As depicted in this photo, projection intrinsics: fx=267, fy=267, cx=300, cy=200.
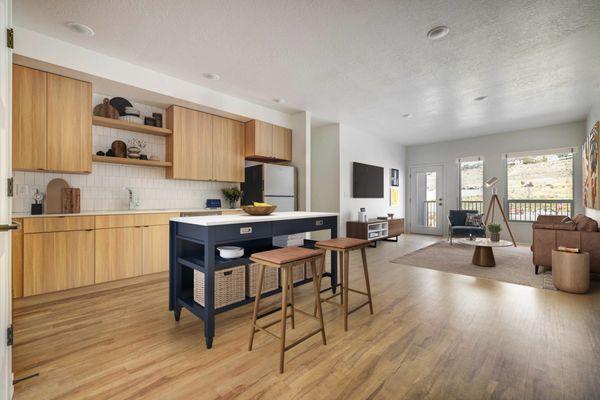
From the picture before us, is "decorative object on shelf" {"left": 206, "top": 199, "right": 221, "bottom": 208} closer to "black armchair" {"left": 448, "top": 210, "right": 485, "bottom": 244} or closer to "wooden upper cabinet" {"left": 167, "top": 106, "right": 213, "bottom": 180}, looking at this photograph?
"wooden upper cabinet" {"left": 167, "top": 106, "right": 213, "bottom": 180}

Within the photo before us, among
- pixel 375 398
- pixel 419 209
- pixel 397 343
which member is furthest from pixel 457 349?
pixel 419 209

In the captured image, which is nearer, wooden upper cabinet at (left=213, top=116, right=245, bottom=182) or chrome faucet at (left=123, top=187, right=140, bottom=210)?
chrome faucet at (left=123, top=187, right=140, bottom=210)

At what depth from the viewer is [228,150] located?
4.48 meters

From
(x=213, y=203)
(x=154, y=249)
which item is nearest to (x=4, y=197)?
(x=154, y=249)

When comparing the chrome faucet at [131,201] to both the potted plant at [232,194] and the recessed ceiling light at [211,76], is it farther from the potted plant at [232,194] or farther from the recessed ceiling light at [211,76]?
the recessed ceiling light at [211,76]

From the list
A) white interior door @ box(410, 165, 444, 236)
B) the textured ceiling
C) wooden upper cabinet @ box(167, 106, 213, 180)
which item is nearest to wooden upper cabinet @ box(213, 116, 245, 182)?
wooden upper cabinet @ box(167, 106, 213, 180)

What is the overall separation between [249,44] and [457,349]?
3277mm

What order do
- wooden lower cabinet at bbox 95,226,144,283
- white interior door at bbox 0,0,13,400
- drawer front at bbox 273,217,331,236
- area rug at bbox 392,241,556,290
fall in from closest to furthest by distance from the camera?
white interior door at bbox 0,0,13,400
drawer front at bbox 273,217,331,236
wooden lower cabinet at bbox 95,226,144,283
area rug at bbox 392,241,556,290

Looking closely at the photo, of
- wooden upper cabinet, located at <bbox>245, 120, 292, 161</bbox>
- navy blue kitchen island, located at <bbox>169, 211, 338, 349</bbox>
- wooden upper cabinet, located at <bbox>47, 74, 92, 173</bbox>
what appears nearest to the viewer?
navy blue kitchen island, located at <bbox>169, 211, 338, 349</bbox>

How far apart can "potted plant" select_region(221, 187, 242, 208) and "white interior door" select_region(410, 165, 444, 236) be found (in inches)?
228

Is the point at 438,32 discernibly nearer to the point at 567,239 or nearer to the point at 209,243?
the point at 209,243

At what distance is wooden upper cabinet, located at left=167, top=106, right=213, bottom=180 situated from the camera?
12.7ft

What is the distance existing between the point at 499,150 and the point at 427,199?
2.15m

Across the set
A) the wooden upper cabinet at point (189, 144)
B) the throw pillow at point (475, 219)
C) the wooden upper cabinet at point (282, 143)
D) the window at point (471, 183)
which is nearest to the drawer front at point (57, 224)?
the wooden upper cabinet at point (189, 144)
